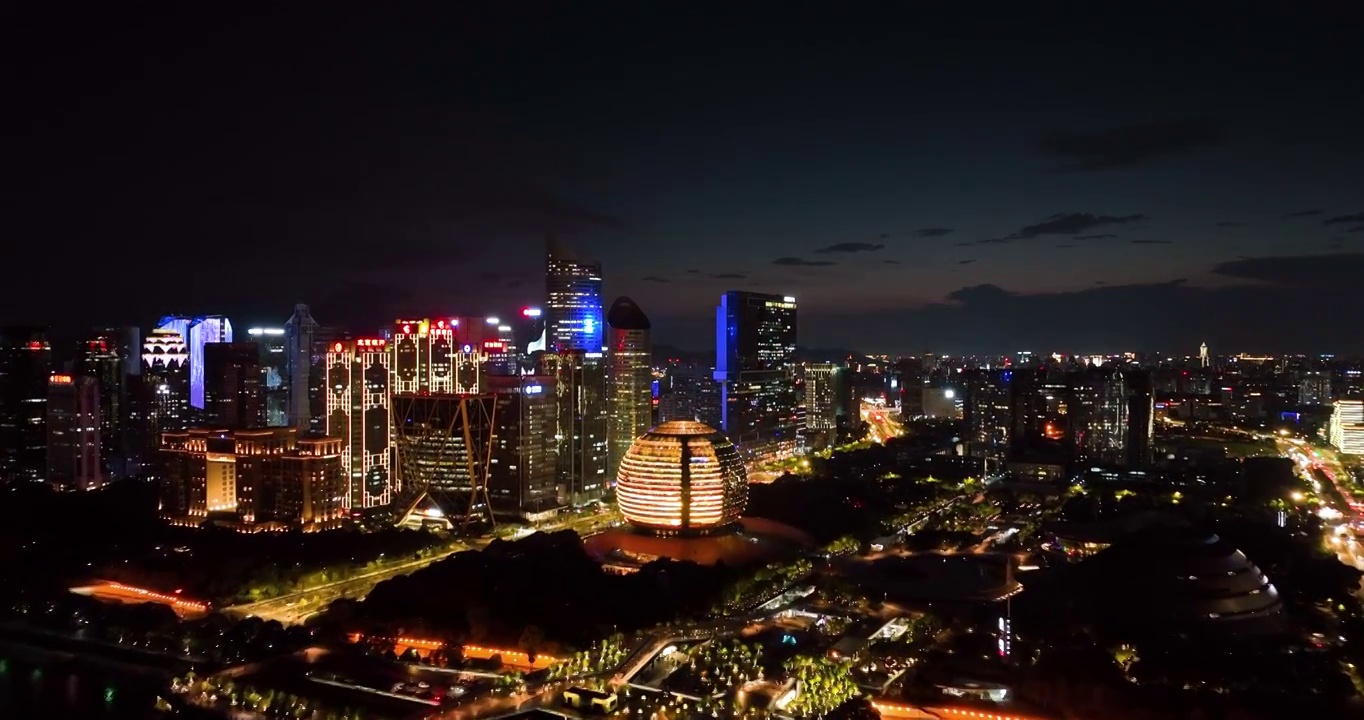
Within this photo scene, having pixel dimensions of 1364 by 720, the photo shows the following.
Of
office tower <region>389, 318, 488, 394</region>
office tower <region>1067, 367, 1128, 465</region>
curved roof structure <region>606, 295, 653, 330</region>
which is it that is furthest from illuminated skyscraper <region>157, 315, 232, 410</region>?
office tower <region>1067, 367, 1128, 465</region>

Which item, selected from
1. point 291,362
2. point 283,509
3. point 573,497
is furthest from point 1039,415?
point 291,362

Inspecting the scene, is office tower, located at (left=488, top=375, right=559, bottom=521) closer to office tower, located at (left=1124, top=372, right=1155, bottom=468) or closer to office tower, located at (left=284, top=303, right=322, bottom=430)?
office tower, located at (left=284, top=303, right=322, bottom=430)

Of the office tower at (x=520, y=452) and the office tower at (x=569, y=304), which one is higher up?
the office tower at (x=569, y=304)

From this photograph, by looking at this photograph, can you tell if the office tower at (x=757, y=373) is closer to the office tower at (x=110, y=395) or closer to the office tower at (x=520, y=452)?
the office tower at (x=520, y=452)

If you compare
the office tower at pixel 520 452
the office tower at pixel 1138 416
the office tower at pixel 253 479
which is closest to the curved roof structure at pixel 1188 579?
the office tower at pixel 520 452

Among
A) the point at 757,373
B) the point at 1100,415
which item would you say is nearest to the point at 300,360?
the point at 757,373
